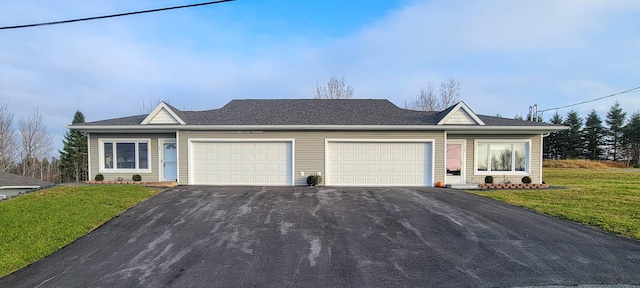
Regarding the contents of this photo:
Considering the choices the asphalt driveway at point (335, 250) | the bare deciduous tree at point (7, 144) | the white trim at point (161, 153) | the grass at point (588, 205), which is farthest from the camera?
the bare deciduous tree at point (7, 144)


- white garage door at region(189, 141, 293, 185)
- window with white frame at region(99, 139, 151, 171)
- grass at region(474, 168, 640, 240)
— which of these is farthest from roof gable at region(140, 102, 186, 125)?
grass at region(474, 168, 640, 240)

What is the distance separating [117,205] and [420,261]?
8160 mm

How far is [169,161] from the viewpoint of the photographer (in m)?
12.5

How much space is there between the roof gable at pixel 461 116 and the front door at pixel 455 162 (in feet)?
3.04

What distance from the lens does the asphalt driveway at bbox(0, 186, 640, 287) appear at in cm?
409

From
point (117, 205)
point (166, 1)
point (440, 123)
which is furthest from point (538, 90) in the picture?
point (117, 205)

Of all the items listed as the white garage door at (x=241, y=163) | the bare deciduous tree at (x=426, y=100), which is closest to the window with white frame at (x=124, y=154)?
the white garage door at (x=241, y=163)

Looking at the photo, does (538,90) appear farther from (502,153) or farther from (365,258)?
(365,258)

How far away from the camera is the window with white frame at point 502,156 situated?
12.6 meters

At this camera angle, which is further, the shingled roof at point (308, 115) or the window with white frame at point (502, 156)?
the window with white frame at point (502, 156)

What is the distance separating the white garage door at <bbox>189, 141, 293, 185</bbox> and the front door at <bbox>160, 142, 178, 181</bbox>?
1.14 metres

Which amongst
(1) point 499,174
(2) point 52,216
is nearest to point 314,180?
(2) point 52,216

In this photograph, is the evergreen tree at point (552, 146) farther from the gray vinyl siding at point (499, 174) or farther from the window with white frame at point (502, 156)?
the window with white frame at point (502, 156)

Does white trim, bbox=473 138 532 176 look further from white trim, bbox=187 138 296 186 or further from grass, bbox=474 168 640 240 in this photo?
white trim, bbox=187 138 296 186
